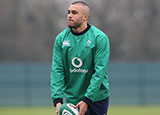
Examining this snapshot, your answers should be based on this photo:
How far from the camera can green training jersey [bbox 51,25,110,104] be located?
6117mm

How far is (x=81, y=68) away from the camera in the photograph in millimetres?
6223

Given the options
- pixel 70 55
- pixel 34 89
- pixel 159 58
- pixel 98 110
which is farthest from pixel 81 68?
pixel 159 58

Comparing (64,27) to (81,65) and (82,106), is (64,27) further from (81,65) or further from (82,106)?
(82,106)

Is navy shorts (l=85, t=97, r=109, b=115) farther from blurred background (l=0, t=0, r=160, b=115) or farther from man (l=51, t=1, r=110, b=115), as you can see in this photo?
blurred background (l=0, t=0, r=160, b=115)

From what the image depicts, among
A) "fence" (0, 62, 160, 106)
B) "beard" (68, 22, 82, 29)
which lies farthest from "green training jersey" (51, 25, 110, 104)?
"fence" (0, 62, 160, 106)

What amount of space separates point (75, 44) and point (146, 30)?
84.1 feet

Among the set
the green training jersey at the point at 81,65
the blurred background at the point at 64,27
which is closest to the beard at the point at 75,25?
the green training jersey at the point at 81,65

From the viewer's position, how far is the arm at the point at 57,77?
6.22 m

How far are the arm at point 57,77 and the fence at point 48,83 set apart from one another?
1305 cm

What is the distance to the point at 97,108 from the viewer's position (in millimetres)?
6332

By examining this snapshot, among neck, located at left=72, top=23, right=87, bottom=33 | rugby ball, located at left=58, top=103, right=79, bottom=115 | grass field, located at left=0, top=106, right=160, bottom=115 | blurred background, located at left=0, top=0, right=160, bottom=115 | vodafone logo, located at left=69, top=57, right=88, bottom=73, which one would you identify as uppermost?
blurred background, located at left=0, top=0, right=160, bottom=115

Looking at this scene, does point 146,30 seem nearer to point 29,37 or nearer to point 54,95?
point 29,37

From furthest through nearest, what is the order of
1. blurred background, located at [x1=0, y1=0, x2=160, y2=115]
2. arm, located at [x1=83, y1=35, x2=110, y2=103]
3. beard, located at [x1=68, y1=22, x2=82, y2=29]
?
1. blurred background, located at [x1=0, y1=0, x2=160, y2=115]
2. beard, located at [x1=68, y1=22, x2=82, y2=29]
3. arm, located at [x1=83, y1=35, x2=110, y2=103]

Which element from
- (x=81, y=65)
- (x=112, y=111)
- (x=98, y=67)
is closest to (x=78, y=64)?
(x=81, y=65)
